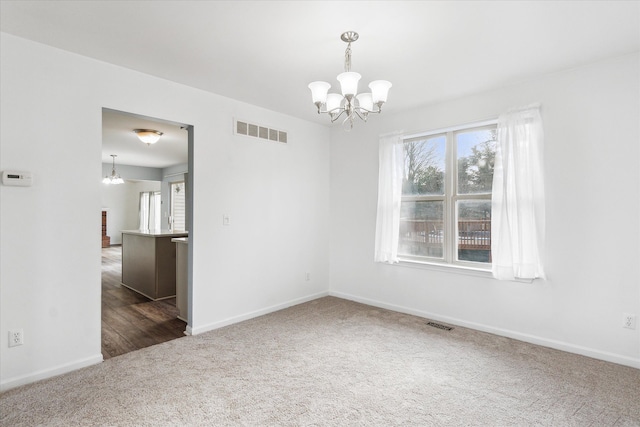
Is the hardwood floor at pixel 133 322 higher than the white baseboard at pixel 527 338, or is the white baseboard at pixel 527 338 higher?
the white baseboard at pixel 527 338

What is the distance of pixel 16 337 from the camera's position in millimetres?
2420

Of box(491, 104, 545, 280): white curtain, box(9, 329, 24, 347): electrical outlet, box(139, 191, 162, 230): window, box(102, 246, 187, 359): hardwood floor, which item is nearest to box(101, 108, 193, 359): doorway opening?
box(102, 246, 187, 359): hardwood floor

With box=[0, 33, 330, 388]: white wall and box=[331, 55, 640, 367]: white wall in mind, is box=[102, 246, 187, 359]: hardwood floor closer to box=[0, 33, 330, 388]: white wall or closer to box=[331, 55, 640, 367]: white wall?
box=[0, 33, 330, 388]: white wall

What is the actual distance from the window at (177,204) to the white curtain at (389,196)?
21.7ft

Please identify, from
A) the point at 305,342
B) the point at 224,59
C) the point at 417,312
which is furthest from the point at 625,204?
the point at 224,59

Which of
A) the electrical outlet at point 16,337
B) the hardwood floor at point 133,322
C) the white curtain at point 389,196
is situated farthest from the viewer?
the white curtain at point 389,196

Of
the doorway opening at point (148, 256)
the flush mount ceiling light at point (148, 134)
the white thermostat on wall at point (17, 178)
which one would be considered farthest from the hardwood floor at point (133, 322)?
the flush mount ceiling light at point (148, 134)

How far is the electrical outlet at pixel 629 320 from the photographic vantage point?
2.71m

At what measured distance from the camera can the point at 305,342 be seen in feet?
10.6

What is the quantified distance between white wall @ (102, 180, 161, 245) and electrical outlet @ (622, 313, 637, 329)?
12.2 meters

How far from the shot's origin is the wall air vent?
12.6 ft

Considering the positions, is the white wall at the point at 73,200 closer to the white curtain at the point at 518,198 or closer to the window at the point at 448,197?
the window at the point at 448,197

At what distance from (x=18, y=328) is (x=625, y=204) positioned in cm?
480

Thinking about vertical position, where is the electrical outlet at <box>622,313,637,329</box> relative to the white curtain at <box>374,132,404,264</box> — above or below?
below
